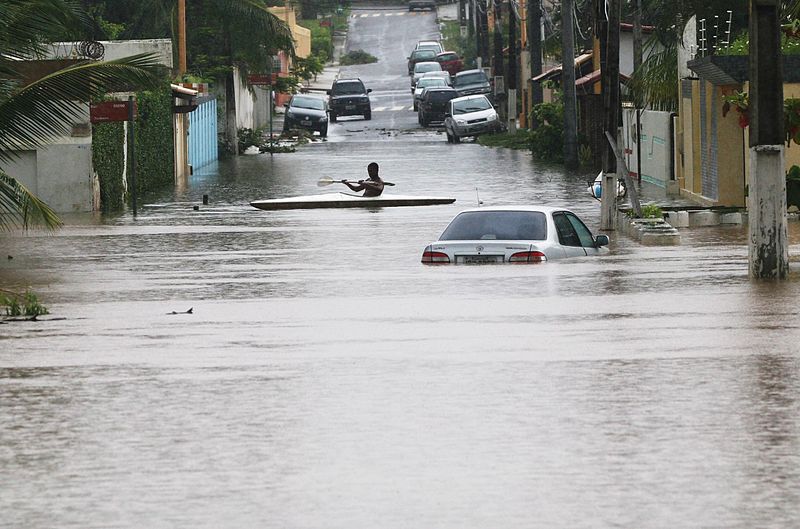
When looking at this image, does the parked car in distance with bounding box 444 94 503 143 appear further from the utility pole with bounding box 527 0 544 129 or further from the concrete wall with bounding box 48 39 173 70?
the concrete wall with bounding box 48 39 173 70

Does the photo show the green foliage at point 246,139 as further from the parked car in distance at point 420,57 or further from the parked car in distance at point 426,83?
the parked car in distance at point 420,57

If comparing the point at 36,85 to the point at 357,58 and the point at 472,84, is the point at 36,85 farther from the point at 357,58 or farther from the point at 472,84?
the point at 357,58

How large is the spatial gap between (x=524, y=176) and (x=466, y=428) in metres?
38.5

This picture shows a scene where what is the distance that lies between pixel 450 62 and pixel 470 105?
34071 millimetres

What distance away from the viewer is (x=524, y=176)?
4953 centimetres

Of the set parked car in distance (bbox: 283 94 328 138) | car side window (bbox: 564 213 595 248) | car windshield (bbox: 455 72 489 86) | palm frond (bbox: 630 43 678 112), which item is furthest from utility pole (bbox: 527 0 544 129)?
car side window (bbox: 564 213 595 248)

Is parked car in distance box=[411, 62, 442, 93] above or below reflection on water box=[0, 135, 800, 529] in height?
above

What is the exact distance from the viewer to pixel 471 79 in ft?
290

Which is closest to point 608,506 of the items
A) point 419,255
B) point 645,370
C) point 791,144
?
point 645,370

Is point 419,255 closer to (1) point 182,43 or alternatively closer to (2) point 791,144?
(2) point 791,144

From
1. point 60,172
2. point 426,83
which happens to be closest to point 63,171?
point 60,172

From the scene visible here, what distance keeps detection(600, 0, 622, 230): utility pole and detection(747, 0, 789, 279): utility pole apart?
10909 millimetres

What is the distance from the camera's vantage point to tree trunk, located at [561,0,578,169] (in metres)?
52.6

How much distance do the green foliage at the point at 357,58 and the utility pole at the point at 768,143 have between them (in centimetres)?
9861
